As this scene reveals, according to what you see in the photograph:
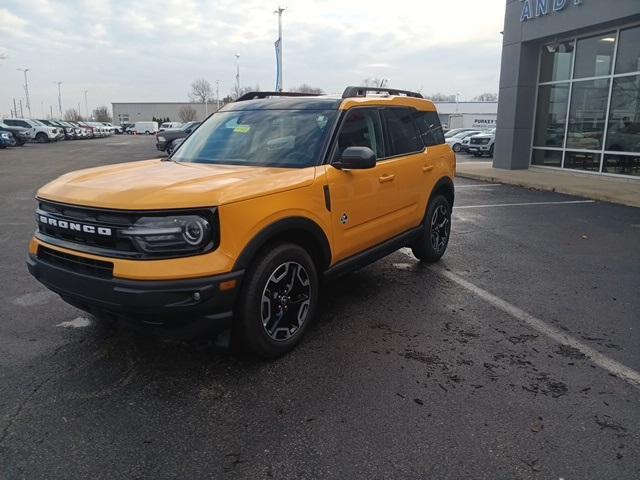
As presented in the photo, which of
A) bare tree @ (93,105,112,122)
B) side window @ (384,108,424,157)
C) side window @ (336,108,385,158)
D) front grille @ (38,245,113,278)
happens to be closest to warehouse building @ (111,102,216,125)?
bare tree @ (93,105,112,122)

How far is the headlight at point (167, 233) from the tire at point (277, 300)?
18.7 inches

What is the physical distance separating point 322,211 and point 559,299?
2656mm

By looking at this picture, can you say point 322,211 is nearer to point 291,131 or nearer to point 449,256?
point 291,131

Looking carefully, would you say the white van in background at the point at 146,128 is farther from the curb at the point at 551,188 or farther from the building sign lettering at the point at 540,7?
the building sign lettering at the point at 540,7

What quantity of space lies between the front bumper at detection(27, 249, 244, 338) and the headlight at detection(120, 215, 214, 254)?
207 mm

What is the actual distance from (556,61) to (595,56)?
151cm

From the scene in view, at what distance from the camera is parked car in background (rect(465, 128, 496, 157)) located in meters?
25.9

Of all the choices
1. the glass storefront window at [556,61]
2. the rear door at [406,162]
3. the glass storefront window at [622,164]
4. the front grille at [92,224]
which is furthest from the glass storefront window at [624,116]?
the front grille at [92,224]

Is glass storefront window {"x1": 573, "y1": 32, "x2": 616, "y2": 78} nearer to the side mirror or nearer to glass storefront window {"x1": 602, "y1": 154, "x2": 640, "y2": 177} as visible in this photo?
glass storefront window {"x1": 602, "y1": 154, "x2": 640, "y2": 177}

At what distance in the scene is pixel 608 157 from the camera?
14.9 metres

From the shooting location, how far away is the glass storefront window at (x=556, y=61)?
52.8 feet

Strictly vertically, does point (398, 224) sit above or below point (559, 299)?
above

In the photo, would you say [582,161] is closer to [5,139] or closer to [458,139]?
[458,139]

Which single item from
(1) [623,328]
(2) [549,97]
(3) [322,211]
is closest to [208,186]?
(3) [322,211]
